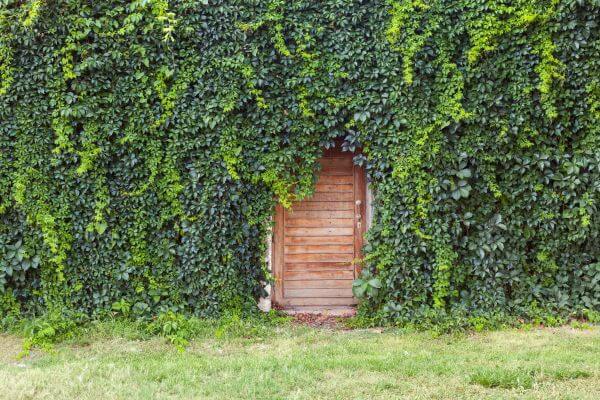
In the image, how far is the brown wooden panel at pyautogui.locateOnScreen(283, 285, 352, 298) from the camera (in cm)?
690

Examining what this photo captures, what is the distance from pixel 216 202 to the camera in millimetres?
6230

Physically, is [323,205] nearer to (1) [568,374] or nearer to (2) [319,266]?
(2) [319,266]

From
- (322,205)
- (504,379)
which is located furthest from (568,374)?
(322,205)

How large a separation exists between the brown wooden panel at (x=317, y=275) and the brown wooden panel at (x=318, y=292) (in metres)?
0.16

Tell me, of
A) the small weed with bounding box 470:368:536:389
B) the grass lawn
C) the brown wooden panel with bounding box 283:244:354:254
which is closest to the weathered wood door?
the brown wooden panel with bounding box 283:244:354:254

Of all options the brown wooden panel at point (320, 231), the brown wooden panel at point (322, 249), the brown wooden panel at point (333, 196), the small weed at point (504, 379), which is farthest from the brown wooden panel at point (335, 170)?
the small weed at point (504, 379)

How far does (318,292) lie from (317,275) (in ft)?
0.72

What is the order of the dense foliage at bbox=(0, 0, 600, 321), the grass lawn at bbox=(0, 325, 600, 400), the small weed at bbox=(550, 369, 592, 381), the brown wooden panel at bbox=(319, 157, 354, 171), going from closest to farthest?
the grass lawn at bbox=(0, 325, 600, 400) < the small weed at bbox=(550, 369, 592, 381) < the dense foliage at bbox=(0, 0, 600, 321) < the brown wooden panel at bbox=(319, 157, 354, 171)

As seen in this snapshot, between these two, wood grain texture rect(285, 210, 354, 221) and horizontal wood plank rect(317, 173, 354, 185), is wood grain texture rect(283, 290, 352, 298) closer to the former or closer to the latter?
wood grain texture rect(285, 210, 354, 221)

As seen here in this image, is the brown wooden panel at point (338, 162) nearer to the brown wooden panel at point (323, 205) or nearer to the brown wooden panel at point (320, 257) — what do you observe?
the brown wooden panel at point (323, 205)

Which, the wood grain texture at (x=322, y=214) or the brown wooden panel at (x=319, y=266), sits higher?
the wood grain texture at (x=322, y=214)

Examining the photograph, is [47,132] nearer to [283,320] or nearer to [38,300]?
[38,300]

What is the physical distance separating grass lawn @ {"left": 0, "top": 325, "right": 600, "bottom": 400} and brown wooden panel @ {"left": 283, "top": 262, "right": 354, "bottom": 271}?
1.01 meters

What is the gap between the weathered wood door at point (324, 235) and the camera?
6.86 metres
